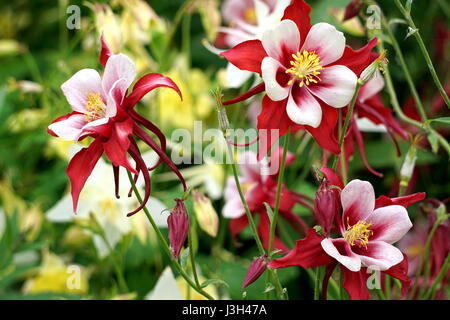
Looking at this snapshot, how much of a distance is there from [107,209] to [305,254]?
0.32 m

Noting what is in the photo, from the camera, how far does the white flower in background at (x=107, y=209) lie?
71cm

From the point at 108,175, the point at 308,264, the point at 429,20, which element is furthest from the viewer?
the point at 429,20

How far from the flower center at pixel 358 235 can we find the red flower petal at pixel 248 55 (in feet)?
0.39

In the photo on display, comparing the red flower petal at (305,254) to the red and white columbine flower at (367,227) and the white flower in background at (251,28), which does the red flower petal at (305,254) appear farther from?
the white flower in background at (251,28)

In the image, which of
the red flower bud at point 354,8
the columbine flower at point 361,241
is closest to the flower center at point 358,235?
the columbine flower at point 361,241

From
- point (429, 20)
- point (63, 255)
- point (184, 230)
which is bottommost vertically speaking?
point (63, 255)

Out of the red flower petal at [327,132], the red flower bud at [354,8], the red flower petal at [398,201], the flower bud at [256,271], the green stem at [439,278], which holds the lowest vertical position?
the green stem at [439,278]

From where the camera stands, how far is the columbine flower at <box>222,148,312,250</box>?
0.59 meters

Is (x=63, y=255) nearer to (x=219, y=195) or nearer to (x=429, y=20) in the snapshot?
(x=219, y=195)

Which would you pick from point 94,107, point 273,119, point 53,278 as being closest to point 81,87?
point 94,107

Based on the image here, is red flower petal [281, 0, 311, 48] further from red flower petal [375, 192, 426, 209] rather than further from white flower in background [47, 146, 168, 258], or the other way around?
white flower in background [47, 146, 168, 258]

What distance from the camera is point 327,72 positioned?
18.4 inches
